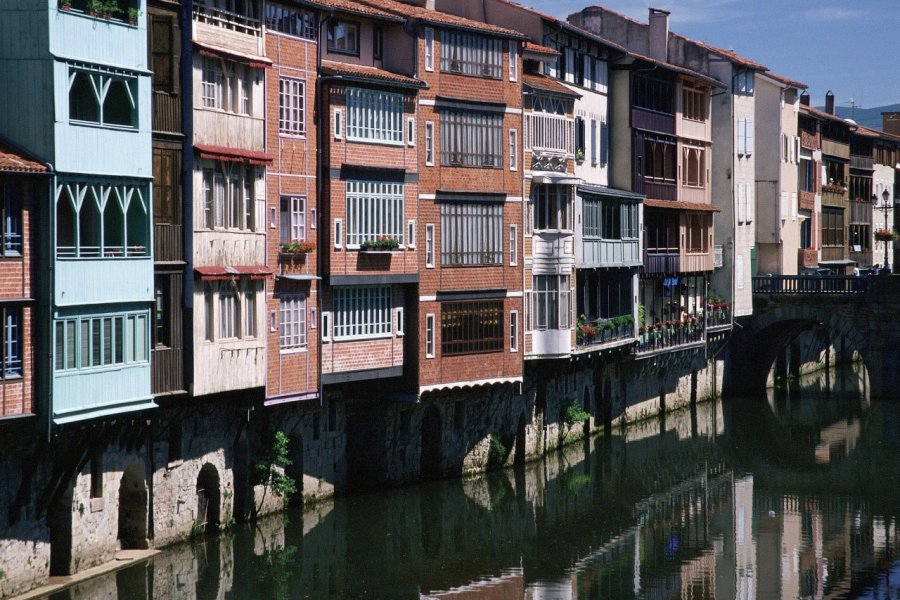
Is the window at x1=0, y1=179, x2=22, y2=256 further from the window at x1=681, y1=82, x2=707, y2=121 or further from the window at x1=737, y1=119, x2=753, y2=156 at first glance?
the window at x1=737, y1=119, x2=753, y2=156

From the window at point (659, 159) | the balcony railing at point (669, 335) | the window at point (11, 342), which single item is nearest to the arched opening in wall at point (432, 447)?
the balcony railing at point (669, 335)

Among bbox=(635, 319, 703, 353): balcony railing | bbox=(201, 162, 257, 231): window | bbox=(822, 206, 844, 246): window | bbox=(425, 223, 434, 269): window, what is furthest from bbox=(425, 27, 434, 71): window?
bbox=(822, 206, 844, 246): window

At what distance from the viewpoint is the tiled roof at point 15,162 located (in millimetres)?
36812

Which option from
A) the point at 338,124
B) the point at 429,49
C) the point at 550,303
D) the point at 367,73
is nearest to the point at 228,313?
the point at 338,124

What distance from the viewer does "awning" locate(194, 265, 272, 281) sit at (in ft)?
146

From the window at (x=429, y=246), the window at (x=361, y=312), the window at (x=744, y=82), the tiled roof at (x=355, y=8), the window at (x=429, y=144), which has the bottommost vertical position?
the window at (x=361, y=312)

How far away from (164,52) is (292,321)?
10.0m

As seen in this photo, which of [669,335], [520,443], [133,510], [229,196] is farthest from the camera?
[669,335]

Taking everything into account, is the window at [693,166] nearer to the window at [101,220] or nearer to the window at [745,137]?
the window at [745,137]

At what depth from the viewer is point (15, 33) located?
3850 cm

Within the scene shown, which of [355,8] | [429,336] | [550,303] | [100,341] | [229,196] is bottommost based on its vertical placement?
[429,336]

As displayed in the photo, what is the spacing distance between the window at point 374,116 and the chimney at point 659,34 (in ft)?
127

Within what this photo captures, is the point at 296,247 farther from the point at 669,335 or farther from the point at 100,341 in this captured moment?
the point at 669,335

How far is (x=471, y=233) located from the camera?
58.2 metres
